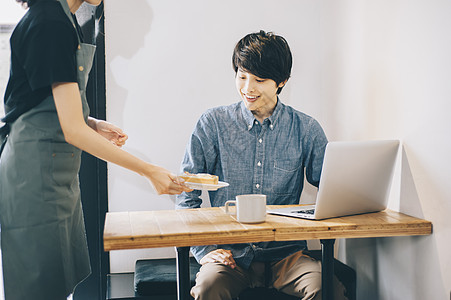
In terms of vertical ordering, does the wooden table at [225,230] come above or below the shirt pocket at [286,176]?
below

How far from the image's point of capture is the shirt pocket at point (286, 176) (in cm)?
193

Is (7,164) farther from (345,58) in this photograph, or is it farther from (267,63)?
(345,58)

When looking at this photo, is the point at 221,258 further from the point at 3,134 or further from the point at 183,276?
the point at 3,134

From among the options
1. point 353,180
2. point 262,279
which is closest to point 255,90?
point 353,180

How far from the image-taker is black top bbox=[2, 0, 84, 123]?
1178mm

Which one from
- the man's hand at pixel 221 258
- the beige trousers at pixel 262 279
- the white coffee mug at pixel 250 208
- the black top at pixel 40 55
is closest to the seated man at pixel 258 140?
the beige trousers at pixel 262 279

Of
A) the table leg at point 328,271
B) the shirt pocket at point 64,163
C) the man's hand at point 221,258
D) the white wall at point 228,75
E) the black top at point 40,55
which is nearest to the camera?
the black top at point 40,55

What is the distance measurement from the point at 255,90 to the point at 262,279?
0.76 meters

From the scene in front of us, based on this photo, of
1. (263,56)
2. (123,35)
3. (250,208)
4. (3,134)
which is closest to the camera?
(3,134)

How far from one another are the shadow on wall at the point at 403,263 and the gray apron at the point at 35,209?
113 centimetres

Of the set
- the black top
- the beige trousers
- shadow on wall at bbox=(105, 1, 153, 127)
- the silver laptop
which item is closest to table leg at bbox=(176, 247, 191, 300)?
the beige trousers

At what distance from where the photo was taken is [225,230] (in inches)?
52.6

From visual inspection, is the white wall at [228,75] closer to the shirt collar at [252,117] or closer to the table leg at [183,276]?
the shirt collar at [252,117]

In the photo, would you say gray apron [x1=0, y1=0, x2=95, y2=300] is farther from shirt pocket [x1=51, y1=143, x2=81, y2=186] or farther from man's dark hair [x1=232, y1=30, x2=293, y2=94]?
Result: man's dark hair [x1=232, y1=30, x2=293, y2=94]
